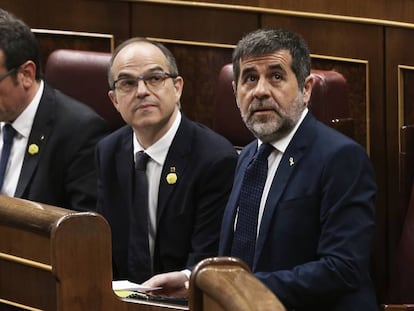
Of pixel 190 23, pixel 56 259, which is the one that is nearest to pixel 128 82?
pixel 56 259

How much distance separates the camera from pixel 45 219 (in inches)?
41.9

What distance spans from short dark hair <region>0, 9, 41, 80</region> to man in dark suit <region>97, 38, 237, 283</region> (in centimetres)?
19

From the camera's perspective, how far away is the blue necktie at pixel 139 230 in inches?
53.7

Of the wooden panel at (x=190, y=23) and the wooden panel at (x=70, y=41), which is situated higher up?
the wooden panel at (x=190, y=23)

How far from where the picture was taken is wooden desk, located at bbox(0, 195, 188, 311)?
1.03 metres

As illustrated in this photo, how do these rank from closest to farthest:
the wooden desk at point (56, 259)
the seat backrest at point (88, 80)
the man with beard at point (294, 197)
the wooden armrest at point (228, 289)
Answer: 1. the wooden armrest at point (228, 289)
2. the wooden desk at point (56, 259)
3. the man with beard at point (294, 197)
4. the seat backrest at point (88, 80)

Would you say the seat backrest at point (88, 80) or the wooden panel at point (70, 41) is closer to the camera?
the seat backrest at point (88, 80)

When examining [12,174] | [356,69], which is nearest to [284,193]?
[12,174]

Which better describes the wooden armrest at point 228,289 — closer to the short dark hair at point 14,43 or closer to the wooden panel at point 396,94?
the short dark hair at point 14,43

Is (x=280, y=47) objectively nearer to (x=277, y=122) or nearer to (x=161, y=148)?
(x=277, y=122)

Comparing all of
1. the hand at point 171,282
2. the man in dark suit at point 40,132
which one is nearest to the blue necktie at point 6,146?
the man in dark suit at point 40,132

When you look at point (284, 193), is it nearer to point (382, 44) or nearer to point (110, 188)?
point (110, 188)

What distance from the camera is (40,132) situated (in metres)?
1.53

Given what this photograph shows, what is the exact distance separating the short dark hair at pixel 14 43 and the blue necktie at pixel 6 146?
9 centimetres
